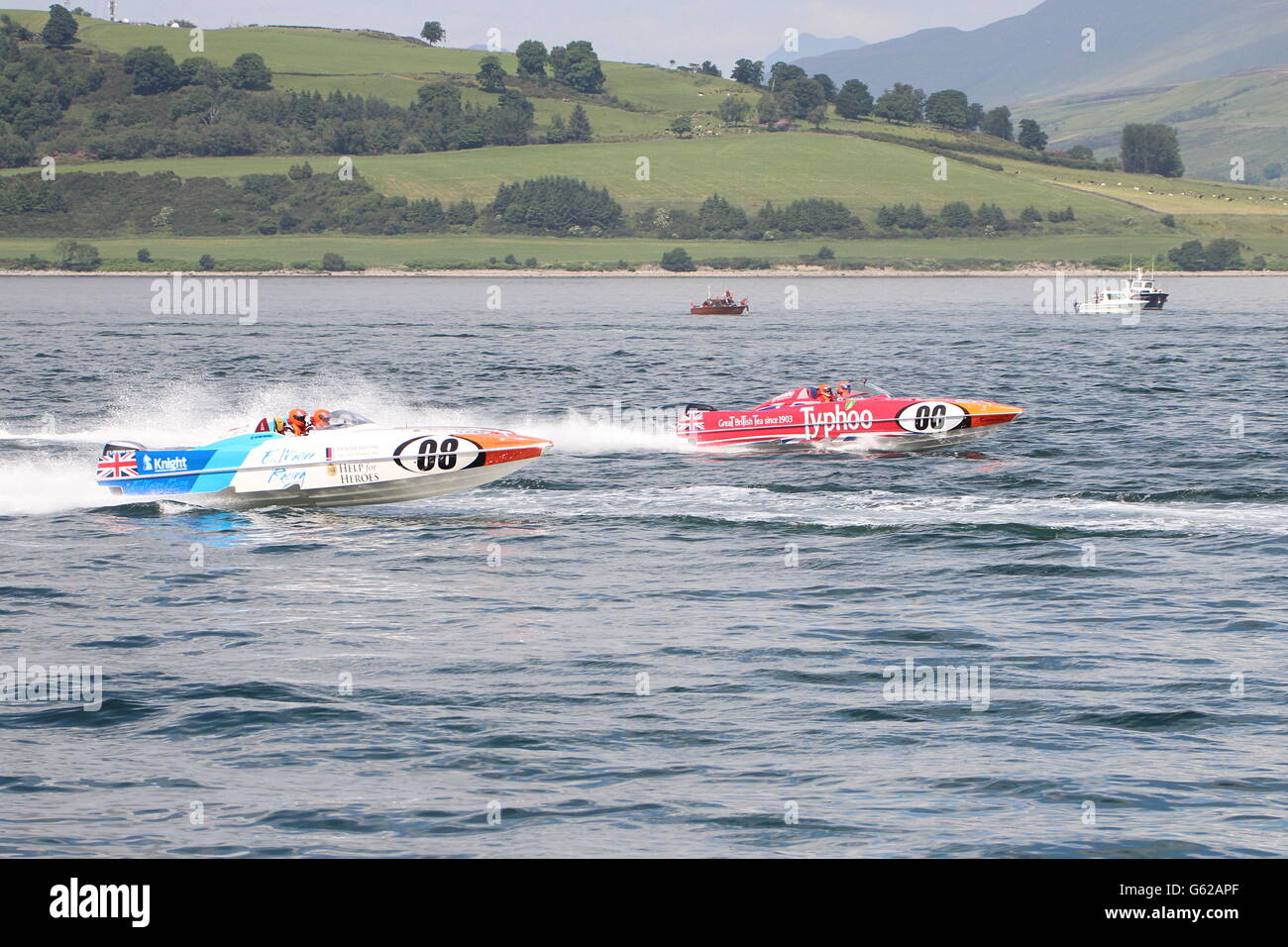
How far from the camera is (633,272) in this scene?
611 feet

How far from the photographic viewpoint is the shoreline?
575ft

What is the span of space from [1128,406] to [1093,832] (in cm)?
3688

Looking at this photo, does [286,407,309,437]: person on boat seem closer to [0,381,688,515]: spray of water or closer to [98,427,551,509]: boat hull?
[98,427,551,509]: boat hull

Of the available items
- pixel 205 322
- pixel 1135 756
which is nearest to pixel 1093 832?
pixel 1135 756

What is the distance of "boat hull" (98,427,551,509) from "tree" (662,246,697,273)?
158920 mm

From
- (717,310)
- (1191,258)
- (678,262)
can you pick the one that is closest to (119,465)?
(717,310)

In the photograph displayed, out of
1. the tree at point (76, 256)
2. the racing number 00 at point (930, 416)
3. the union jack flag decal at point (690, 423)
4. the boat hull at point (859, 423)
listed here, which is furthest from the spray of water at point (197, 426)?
the tree at point (76, 256)

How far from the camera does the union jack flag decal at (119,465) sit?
1103 inches

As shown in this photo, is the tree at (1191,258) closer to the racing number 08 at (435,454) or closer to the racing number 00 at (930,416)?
the racing number 00 at (930,416)

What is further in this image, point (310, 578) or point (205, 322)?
point (205, 322)

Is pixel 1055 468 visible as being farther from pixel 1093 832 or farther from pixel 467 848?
pixel 467 848

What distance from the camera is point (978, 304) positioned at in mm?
124125

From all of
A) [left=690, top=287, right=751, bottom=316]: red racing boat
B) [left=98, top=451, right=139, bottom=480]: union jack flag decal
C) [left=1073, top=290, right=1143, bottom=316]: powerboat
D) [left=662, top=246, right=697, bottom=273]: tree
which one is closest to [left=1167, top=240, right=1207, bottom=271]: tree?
[left=662, top=246, right=697, bottom=273]: tree

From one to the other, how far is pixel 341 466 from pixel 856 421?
43.3 ft
